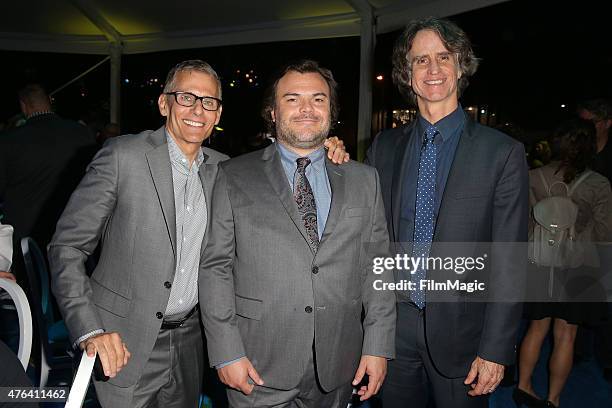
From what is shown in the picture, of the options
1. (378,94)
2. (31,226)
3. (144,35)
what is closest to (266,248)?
(31,226)

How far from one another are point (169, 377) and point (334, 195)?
905mm

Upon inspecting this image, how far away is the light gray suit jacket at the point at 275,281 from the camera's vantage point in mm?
1652

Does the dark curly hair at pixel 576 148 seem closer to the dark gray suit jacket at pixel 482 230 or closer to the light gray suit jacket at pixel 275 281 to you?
the dark gray suit jacket at pixel 482 230

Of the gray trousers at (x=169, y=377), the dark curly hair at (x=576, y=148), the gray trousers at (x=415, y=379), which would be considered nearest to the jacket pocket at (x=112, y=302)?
the gray trousers at (x=169, y=377)

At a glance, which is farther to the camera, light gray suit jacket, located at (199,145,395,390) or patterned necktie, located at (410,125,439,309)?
patterned necktie, located at (410,125,439,309)

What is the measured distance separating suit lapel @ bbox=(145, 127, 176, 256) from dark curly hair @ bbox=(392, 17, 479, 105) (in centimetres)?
102

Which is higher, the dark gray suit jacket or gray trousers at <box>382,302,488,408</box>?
the dark gray suit jacket

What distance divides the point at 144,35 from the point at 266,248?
6.45m

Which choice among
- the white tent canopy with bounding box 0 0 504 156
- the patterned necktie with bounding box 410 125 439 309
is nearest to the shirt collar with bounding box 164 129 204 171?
the patterned necktie with bounding box 410 125 439 309

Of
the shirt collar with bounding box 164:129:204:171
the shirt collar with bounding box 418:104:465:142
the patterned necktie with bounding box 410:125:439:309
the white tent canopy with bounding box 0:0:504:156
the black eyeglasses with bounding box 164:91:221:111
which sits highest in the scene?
the white tent canopy with bounding box 0:0:504:156

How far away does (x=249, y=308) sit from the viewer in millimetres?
1668

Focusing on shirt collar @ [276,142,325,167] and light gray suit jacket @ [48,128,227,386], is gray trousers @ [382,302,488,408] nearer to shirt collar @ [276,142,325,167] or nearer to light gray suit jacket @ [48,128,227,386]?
shirt collar @ [276,142,325,167]

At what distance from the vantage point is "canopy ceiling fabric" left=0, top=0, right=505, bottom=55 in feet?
18.0

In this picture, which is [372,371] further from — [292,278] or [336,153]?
[336,153]
